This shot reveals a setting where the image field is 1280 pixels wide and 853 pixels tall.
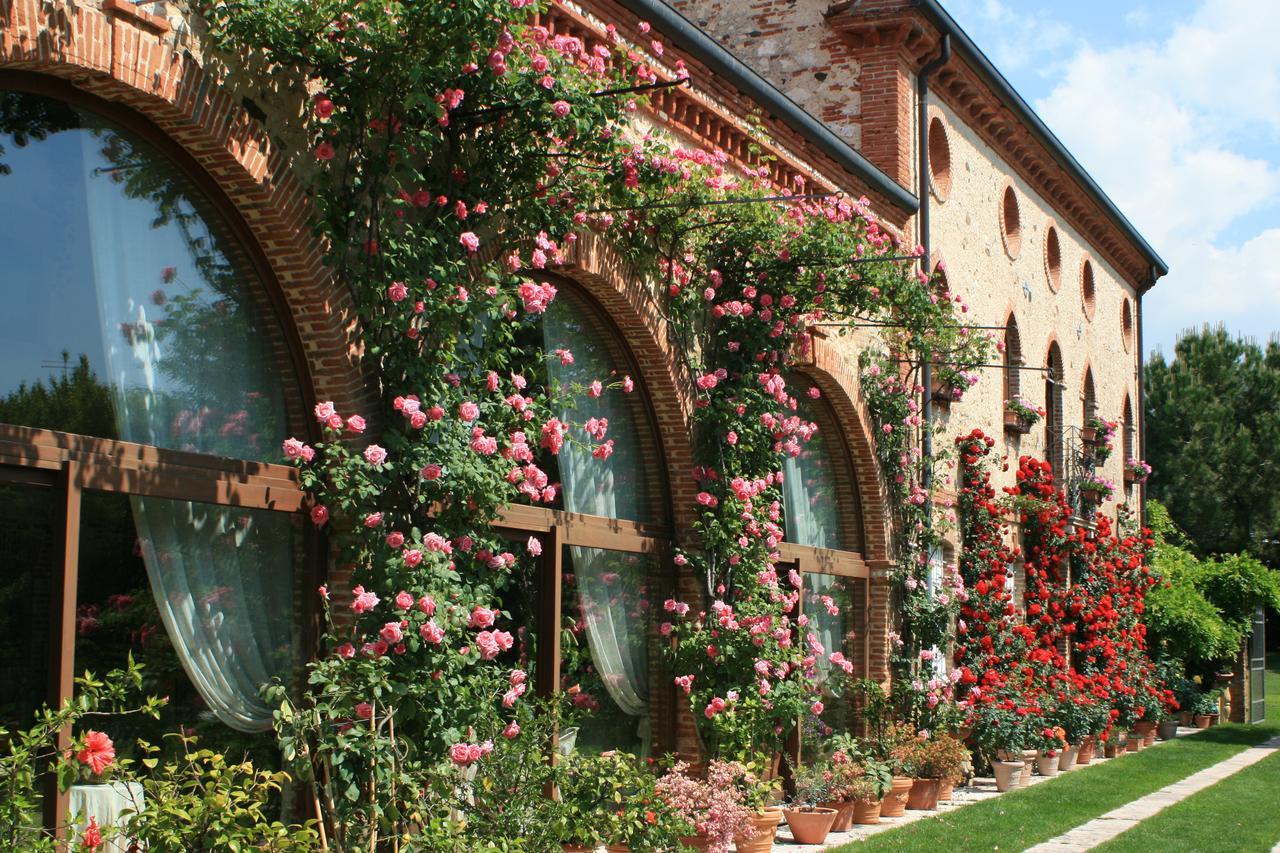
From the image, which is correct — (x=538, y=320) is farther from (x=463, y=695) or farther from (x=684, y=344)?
(x=463, y=695)

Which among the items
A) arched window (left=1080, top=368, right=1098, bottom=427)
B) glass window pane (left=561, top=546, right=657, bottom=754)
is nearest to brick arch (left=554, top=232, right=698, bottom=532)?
glass window pane (left=561, top=546, right=657, bottom=754)

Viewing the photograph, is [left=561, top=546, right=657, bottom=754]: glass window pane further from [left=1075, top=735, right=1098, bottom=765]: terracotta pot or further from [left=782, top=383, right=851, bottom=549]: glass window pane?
[left=1075, top=735, right=1098, bottom=765]: terracotta pot

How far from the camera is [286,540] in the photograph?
6.61m

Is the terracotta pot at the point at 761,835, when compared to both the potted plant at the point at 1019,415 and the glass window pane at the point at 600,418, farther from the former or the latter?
the potted plant at the point at 1019,415

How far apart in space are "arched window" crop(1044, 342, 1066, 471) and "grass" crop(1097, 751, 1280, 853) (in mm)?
6337

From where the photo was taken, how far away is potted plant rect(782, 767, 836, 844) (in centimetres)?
1003

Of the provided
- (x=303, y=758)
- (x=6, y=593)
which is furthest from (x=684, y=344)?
(x=6, y=593)

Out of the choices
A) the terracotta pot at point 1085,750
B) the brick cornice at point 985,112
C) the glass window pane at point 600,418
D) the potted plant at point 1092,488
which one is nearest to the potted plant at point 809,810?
the glass window pane at point 600,418

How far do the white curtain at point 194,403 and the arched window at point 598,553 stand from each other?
76.9 inches

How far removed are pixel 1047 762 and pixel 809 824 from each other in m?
5.92

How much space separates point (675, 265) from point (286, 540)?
3850 millimetres

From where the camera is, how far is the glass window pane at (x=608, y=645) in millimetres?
8844

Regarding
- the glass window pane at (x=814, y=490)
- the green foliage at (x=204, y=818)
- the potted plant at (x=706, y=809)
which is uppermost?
the glass window pane at (x=814, y=490)

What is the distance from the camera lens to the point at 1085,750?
645 inches
